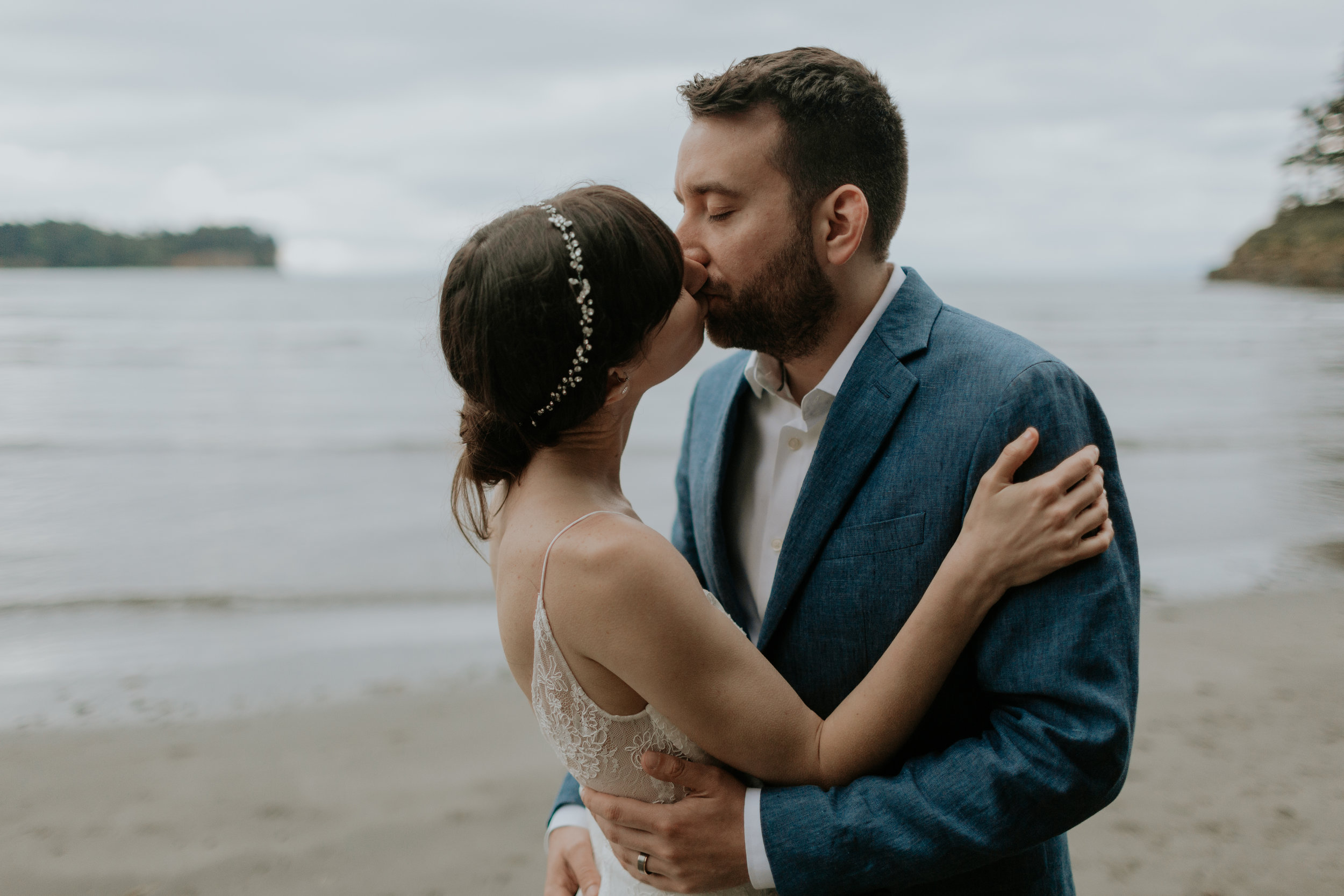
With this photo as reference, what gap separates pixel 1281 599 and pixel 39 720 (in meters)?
8.11

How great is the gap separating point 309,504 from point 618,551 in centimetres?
982

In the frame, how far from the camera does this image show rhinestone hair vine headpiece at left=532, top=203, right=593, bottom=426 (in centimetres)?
170

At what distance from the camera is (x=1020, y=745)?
1624mm

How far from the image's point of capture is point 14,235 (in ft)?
196

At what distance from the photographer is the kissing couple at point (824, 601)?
1611mm

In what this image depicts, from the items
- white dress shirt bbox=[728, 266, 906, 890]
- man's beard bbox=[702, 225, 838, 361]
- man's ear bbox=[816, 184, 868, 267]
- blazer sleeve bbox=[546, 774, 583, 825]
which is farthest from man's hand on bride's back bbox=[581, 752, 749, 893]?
man's ear bbox=[816, 184, 868, 267]

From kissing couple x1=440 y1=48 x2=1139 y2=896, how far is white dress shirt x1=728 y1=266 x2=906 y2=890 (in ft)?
0.38

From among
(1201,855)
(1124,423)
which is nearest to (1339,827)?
(1201,855)

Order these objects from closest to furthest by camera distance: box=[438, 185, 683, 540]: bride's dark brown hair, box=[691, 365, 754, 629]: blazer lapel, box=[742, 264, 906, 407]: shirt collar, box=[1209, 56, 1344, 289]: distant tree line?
box=[438, 185, 683, 540]: bride's dark brown hair, box=[742, 264, 906, 407]: shirt collar, box=[691, 365, 754, 629]: blazer lapel, box=[1209, 56, 1344, 289]: distant tree line

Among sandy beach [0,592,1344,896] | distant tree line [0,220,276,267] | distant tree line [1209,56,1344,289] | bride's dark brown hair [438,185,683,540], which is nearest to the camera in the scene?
bride's dark brown hair [438,185,683,540]

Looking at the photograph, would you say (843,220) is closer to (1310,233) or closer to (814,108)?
(814,108)

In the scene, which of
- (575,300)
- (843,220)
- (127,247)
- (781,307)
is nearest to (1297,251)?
(843,220)

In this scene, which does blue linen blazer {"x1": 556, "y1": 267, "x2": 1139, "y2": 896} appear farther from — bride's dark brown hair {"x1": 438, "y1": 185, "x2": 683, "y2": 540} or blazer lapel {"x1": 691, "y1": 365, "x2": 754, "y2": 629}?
bride's dark brown hair {"x1": 438, "y1": 185, "x2": 683, "y2": 540}

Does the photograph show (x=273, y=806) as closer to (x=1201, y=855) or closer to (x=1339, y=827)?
(x=1201, y=855)
